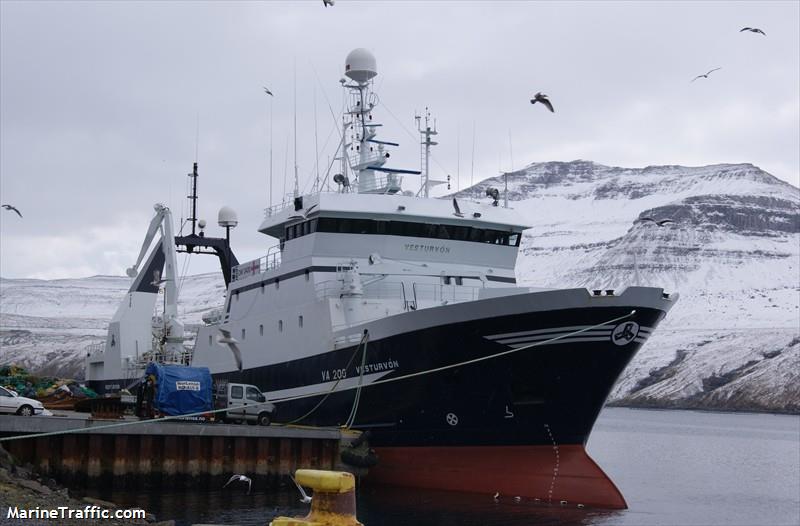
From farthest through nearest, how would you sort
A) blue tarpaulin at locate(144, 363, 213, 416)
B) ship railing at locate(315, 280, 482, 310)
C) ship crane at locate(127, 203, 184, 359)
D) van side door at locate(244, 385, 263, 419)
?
ship crane at locate(127, 203, 184, 359) < ship railing at locate(315, 280, 482, 310) < van side door at locate(244, 385, 263, 419) < blue tarpaulin at locate(144, 363, 213, 416)

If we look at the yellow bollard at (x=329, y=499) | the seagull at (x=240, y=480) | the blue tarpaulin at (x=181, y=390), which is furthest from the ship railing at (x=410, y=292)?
the yellow bollard at (x=329, y=499)

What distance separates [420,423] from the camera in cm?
2633

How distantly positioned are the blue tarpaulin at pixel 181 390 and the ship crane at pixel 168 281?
12.9 meters

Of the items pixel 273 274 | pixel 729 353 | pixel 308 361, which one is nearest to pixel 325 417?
pixel 308 361

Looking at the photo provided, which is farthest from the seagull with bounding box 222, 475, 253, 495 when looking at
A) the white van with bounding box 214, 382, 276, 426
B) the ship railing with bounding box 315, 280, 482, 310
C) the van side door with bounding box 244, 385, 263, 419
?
the ship railing with bounding box 315, 280, 482, 310

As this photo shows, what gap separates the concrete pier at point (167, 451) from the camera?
24047mm

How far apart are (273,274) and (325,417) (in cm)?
559

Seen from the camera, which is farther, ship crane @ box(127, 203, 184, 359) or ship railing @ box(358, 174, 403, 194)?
ship crane @ box(127, 203, 184, 359)

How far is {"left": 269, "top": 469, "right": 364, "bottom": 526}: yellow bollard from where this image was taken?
29.6 feet

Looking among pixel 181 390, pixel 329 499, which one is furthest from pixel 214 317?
pixel 329 499

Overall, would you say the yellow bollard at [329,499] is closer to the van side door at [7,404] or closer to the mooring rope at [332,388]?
the mooring rope at [332,388]

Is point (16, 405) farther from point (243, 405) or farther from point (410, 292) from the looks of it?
point (410, 292)

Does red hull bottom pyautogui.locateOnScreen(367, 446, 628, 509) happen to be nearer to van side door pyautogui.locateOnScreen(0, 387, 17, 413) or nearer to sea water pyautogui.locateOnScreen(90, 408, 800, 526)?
sea water pyautogui.locateOnScreen(90, 408, 800, 526)

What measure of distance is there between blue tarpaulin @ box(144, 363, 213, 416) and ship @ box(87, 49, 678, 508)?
1.71 m
